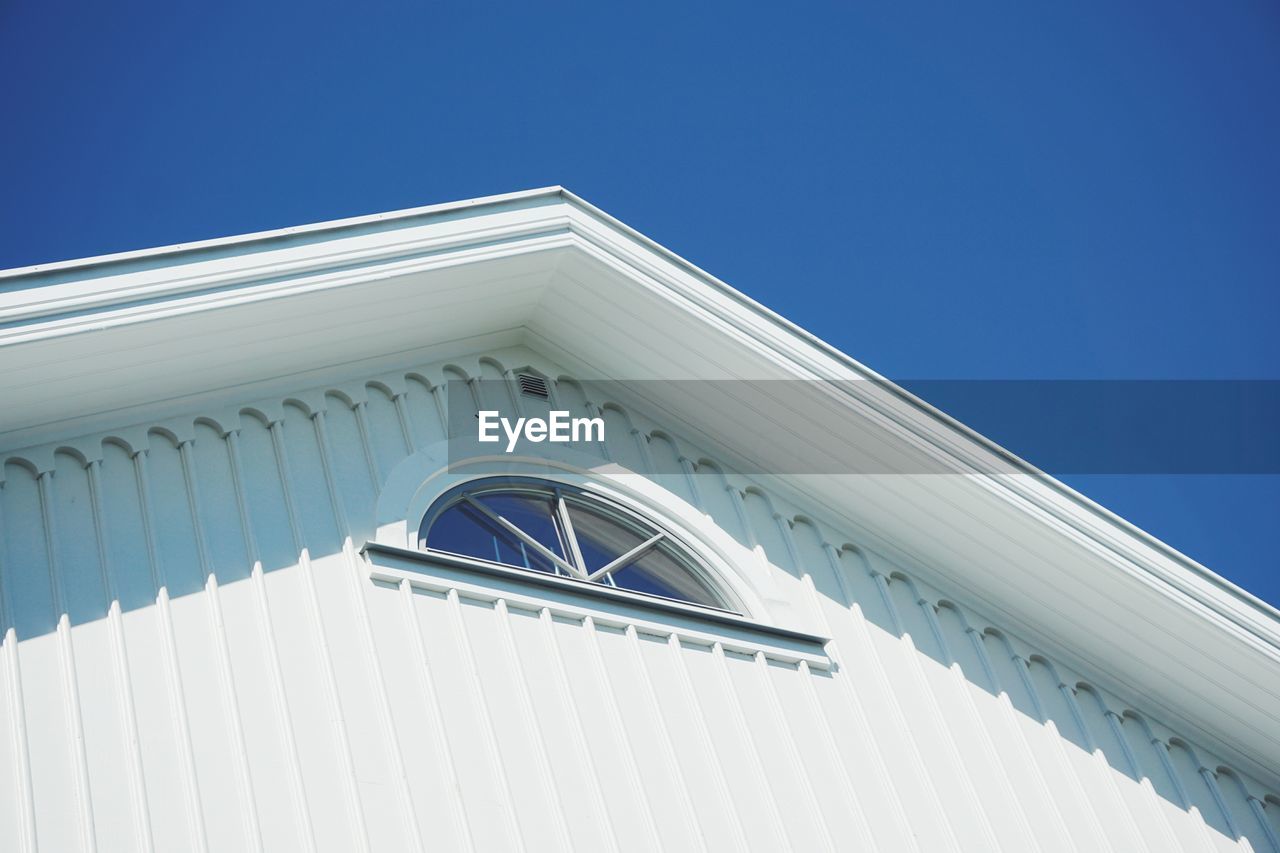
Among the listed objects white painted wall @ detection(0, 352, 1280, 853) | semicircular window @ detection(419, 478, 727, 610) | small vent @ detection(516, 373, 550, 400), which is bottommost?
white painted wall @ detection(0, 352, 1280, 853)

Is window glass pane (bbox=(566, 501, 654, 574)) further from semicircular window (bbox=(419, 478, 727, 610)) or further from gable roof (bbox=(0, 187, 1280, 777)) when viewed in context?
gable roof (bbox=(0, 187, 1280, 777))

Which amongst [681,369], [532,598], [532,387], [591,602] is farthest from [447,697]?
[681,369]

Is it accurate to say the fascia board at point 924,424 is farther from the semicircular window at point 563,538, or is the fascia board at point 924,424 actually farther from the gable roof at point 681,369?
the semicircular window at point 563,538

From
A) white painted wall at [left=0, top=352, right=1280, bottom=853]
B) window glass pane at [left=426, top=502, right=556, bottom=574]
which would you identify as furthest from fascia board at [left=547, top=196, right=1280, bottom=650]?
window glass pane at [left=426, top=502, right=556, bottom=574]

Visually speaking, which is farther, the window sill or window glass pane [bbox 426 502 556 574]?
window glass pane [bbox 426 502 556 574]

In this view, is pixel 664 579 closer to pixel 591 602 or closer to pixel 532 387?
pixel 591 602

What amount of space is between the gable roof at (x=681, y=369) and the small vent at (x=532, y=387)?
242 millimetres

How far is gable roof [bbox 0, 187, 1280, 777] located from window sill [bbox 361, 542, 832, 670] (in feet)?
3.83

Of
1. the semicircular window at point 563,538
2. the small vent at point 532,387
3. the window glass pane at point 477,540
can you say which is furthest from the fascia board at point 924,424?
the window glass pane at point 477,540

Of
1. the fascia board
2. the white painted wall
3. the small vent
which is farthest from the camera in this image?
the small vent

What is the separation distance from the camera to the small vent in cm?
805

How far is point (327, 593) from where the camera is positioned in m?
6.19

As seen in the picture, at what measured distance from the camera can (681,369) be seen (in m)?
8.00

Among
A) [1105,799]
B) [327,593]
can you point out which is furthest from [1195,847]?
[327,593]
